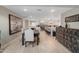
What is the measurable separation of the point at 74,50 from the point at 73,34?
0.74 meters

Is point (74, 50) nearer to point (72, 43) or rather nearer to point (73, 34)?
point (72, 43)
